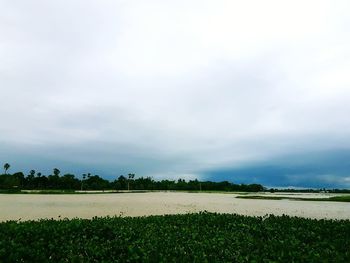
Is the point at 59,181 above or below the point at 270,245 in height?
above

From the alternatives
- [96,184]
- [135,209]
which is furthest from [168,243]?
[96,184]

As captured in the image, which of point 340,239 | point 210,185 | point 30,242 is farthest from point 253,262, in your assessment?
point 210,185

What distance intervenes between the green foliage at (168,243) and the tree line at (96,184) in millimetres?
105435

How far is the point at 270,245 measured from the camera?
1494 cm

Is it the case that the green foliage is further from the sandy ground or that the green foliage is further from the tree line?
the tree line

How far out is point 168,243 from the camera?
572 inches

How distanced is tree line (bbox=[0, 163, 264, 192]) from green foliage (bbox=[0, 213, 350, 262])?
346 ft

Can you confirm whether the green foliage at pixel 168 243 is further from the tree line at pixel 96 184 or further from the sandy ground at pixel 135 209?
the tree line at pixel 96 184

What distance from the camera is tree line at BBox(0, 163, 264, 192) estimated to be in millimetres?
137375

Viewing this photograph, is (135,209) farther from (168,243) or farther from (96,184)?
(96,184)

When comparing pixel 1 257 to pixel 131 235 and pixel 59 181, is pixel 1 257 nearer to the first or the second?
pixel 131 235

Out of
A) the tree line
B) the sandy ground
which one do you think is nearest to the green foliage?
the sandy ground

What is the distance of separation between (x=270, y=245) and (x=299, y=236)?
3.32 metres

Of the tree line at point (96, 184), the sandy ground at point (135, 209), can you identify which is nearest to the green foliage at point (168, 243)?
the sandy ground at point (135, 209)
